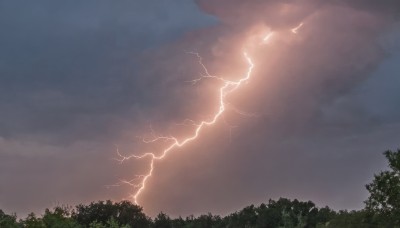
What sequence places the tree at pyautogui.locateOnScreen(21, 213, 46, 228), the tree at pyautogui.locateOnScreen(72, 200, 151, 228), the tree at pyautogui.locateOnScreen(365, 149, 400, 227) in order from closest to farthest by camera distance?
the tree at pyautogui.locateOnScreen(21, 213, 46, 228) < the tree at pyautogui.locateOnScreen(365, 149, 400, 227) < the tree at pyautogui.locateOnScreen(72, 200, 151, 228)

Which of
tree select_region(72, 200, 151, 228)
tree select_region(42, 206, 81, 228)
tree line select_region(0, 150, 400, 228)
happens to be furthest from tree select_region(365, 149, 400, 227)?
tree select_region(72, 200, 151, 228)

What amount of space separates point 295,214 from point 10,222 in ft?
159

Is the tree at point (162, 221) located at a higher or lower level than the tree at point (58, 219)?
higher

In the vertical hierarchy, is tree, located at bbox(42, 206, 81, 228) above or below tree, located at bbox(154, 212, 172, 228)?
below

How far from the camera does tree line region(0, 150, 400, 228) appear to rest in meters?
29.1

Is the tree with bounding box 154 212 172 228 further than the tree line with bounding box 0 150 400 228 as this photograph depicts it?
Yes

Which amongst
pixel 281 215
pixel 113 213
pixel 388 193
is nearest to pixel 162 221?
pixel 113 213

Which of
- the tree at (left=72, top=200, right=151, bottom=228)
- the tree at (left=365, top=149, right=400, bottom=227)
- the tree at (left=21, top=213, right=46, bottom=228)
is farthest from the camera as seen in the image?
the tree at (left=72, top=200, right=151, bottom=228)

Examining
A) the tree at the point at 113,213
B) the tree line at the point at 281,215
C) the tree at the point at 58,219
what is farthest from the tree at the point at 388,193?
the tree at the point at 113,213

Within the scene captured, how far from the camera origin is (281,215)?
6719 cm

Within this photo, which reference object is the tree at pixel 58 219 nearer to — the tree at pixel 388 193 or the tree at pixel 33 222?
the tree at pixel 33 222

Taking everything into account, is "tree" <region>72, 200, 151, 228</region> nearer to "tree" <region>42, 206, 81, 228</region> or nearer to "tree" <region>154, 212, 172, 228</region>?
"tree" <region>154, 212, 172, 228</region>

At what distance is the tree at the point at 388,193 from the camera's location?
2902 centimetres

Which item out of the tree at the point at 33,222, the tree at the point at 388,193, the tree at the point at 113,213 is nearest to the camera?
the tree at the point at 33,222
